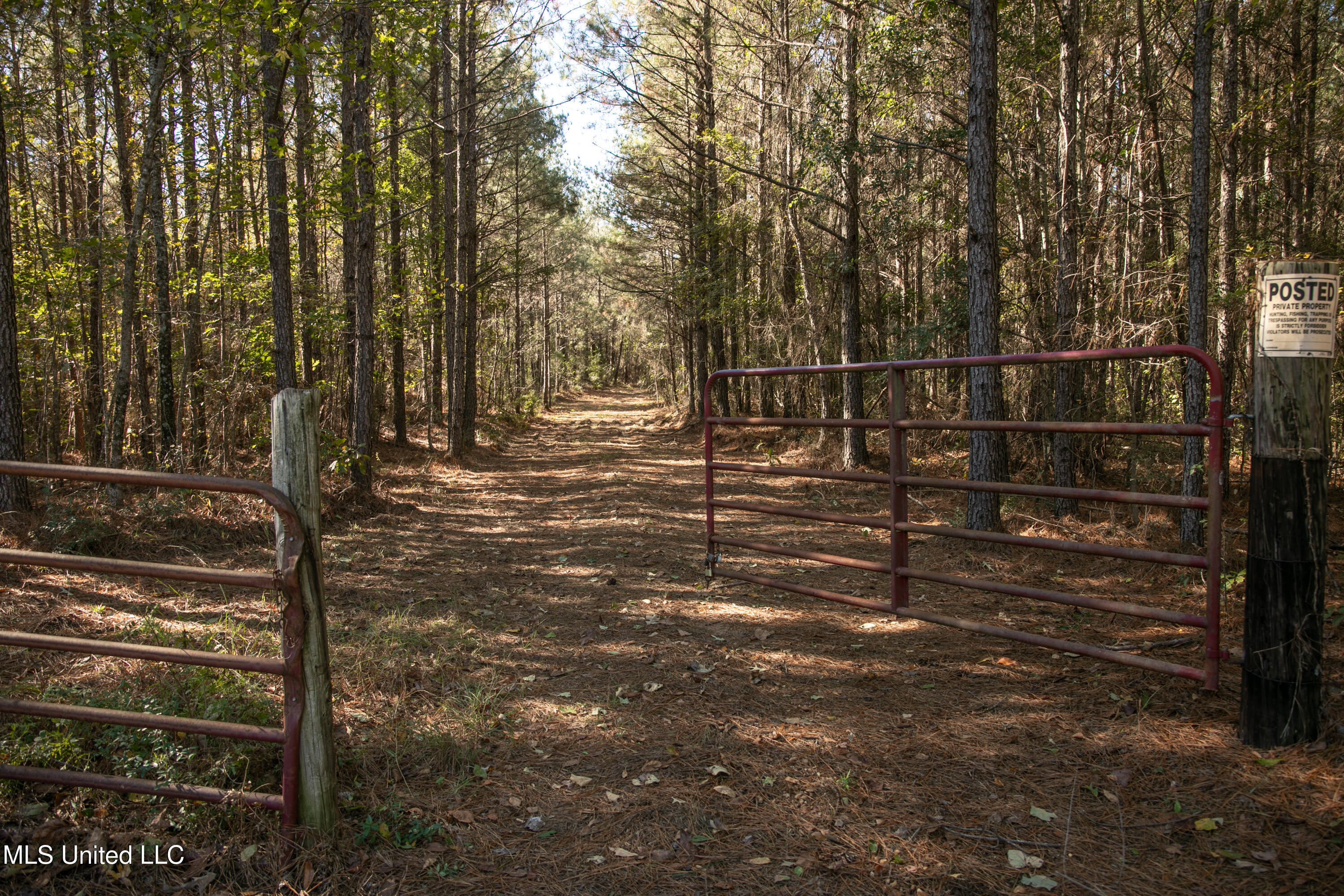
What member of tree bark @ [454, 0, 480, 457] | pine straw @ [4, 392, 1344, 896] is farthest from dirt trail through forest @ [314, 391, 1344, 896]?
tree bark @ [454, 0, 480, 457]

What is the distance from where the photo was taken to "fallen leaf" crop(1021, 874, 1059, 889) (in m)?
2.33

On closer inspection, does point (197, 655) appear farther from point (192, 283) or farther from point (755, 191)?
point (755, 191)

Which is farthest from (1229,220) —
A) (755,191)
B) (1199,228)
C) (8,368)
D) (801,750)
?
(8,368)

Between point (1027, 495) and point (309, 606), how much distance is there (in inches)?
127

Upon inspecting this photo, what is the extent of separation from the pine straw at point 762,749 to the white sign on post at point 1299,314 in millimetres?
1518

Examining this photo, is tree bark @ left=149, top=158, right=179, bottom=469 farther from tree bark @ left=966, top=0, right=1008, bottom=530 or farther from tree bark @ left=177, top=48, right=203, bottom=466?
tree bark @ left=966, top=0, right=1008, bottom=530

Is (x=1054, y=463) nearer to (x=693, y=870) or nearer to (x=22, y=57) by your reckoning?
(x=693, y=870)

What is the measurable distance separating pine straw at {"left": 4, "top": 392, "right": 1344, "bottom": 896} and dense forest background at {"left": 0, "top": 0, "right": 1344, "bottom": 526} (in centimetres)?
330

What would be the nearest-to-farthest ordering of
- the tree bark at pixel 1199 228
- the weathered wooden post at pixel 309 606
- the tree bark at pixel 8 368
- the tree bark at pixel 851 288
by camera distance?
the weathered wooden post at pixel 309 606 → the tree bark at pixel 8 368 → the tree bark at pixel 1199 228 → the tree bark at pixel 851 288

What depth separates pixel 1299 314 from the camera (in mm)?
2756

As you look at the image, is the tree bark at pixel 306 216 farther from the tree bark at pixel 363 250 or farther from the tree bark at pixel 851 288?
the tree bark at pixel 851 288

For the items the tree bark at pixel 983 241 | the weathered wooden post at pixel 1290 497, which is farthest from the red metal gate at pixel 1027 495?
the tree bark at pixel 983 241

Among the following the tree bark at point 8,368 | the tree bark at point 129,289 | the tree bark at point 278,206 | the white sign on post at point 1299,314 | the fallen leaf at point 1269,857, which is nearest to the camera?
the fallen leaf at point 1269,857

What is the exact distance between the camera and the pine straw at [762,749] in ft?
8.16
